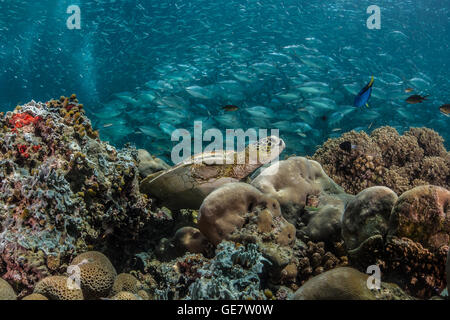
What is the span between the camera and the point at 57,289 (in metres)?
2.28

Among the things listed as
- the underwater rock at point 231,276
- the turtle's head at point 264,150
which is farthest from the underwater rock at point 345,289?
the turtle's head at point 264,150

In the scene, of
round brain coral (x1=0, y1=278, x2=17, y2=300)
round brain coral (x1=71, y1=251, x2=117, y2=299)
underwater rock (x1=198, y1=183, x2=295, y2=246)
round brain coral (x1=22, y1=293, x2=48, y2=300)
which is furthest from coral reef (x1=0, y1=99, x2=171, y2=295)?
underwater rock (x1=198, y1=183, x2=295, y2=246)

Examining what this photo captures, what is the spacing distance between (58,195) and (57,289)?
0.97m

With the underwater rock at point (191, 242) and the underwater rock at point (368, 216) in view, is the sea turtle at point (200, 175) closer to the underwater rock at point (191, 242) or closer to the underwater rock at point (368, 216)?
the underwater rock at point (191, 242)

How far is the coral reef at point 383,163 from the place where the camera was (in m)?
6.16

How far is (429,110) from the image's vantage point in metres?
18.8

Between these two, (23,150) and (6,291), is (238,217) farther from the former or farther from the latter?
(23,150)

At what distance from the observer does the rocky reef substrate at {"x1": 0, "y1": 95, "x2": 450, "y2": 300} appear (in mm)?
2148

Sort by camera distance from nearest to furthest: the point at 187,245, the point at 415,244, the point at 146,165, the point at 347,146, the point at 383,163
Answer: the point at 415,244, the point at 187,245, the point at 146,165, the point at 347,146, the point at 383,163

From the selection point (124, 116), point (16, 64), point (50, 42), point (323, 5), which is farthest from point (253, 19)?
point (16, 64)

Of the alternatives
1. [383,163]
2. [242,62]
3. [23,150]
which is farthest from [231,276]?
[242,62]

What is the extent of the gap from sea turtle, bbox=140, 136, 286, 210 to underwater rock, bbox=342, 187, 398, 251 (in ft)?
5.26

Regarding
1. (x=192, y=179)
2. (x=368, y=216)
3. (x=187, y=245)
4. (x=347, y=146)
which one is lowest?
(x=347, y=146)

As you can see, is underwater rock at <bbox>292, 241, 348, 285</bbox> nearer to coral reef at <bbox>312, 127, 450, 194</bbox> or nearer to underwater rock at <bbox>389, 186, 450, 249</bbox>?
underwater rock at <bbox>389, 186, 450, 249</bbox>
